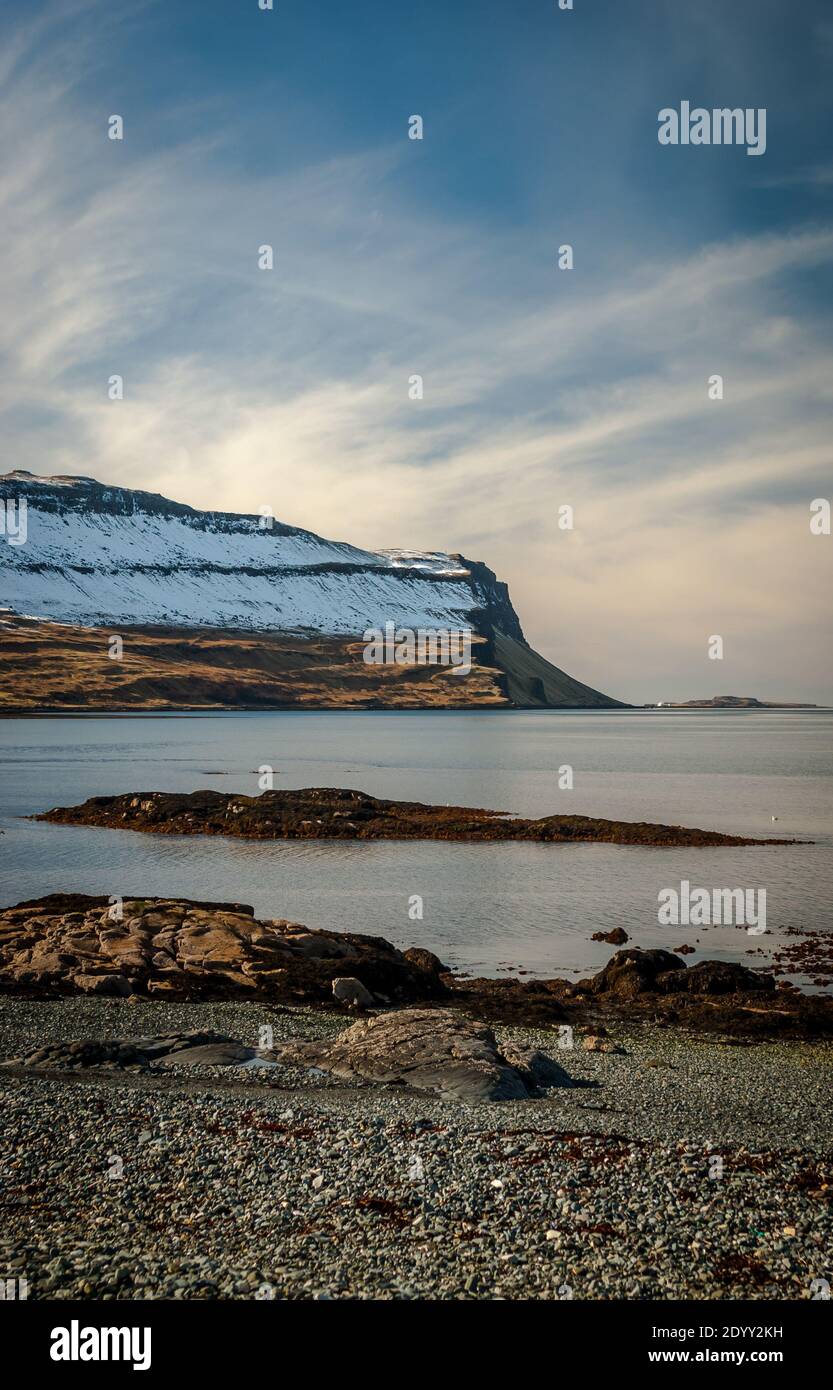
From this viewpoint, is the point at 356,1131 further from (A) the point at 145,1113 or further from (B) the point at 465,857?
(B) the point at 465,857

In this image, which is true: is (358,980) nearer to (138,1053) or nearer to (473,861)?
(138,1053)

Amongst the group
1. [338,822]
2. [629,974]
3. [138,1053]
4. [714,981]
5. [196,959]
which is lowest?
[714,981]

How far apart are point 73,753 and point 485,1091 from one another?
110130 millimetres

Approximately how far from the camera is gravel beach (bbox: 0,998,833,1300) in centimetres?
897

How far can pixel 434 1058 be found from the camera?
54.2ft

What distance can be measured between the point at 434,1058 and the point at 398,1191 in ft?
19.0

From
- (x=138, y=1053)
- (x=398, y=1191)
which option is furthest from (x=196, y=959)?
(x=398, y=1191)

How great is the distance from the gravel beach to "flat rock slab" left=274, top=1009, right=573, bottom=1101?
1.83ft

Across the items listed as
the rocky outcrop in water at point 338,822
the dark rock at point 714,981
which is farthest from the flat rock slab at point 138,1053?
the rocky outcrop in water at point 338,822

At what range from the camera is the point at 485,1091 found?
49.9 feet

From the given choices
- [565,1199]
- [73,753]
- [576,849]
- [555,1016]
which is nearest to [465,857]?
[576,849]

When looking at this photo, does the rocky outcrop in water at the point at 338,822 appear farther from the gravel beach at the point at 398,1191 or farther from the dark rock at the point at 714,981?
the gravel beach at the point at 398,1191

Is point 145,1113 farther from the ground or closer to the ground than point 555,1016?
farther from the ground
